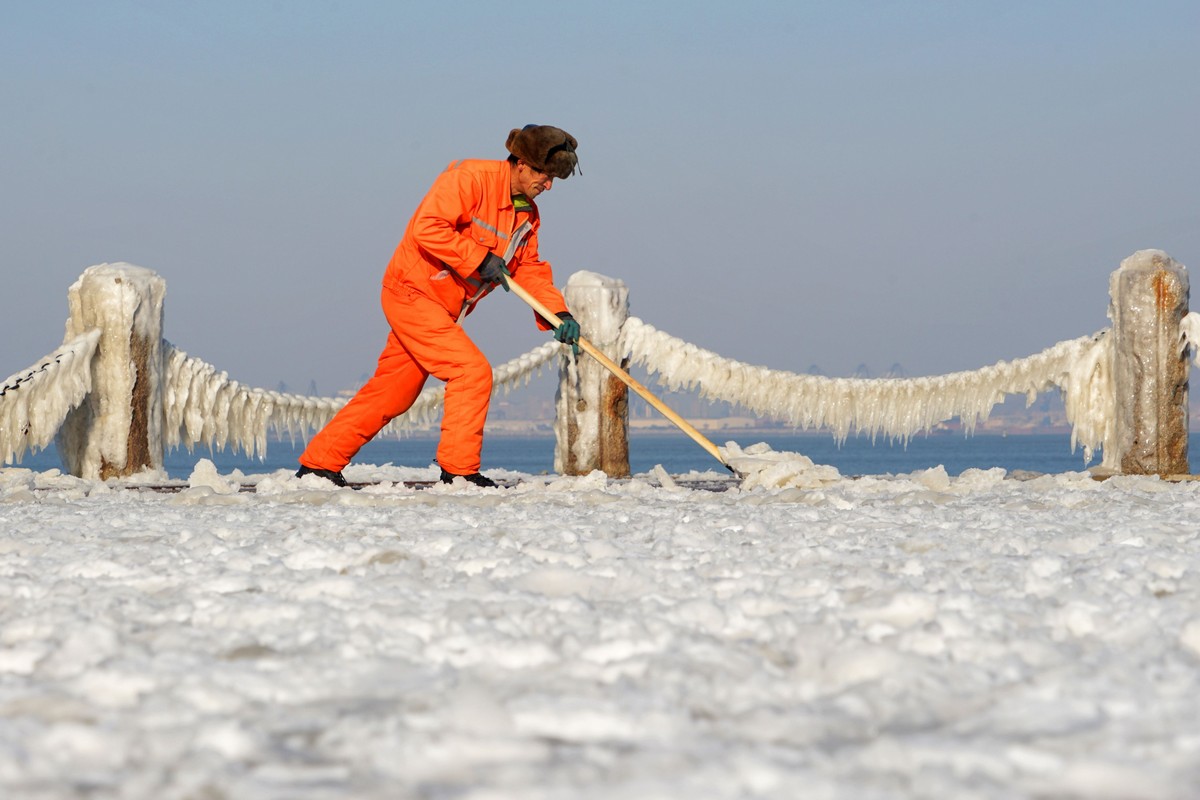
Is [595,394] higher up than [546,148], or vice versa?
[546,148]

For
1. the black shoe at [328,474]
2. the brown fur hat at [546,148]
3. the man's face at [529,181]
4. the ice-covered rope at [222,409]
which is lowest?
the black shoe at [328,474]

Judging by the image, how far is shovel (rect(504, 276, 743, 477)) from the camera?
19.5ft

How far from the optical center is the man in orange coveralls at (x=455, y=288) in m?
5.59

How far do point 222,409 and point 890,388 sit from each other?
4056mm

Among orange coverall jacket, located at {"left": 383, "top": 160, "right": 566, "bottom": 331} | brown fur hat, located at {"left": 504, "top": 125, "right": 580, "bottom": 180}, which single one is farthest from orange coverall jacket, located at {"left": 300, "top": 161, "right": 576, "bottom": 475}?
brown fur hat, located at {"left": 504, "top": 125, "right": 580, "bottom": 180}

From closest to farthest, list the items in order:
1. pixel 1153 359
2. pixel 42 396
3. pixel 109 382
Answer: pixel 42 396 < pixel 1153 359 < pixel 109 382

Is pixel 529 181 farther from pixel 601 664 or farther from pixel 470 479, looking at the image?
pixel 601 664

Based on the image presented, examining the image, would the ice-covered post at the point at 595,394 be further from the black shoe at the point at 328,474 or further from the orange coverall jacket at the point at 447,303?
the black shoe at the point at 328,474

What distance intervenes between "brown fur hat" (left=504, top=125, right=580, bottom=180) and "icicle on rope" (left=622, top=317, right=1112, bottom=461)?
7.52 feet

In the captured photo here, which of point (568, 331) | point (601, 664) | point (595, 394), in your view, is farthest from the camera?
point (595, 394)

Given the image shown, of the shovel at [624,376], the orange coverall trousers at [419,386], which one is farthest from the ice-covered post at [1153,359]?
the orange coverall trousers at [419,386]

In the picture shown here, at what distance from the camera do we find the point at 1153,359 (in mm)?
7203

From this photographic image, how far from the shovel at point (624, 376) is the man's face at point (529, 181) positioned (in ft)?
1.32

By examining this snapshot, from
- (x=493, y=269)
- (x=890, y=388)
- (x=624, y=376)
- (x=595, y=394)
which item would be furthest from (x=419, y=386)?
(x=890, y=388)
